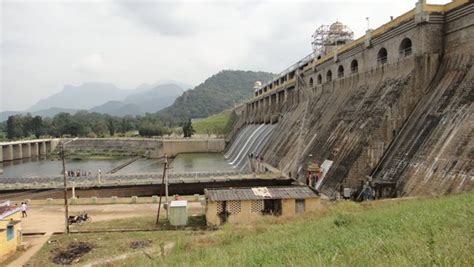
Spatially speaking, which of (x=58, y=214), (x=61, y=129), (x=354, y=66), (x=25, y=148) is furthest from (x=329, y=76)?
(x=61, y=129)

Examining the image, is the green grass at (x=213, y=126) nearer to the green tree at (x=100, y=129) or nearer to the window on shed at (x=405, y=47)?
the green tree at (x=100, y=129)

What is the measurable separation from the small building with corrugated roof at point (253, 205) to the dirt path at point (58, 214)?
4922mm

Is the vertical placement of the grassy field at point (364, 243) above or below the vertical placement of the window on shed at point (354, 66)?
below

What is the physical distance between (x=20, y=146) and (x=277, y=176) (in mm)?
76164

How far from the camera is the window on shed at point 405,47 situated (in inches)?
1029

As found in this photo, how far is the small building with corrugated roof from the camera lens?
21.5 metres

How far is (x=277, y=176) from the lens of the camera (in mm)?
34688

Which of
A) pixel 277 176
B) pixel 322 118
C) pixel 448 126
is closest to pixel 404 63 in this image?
pixel 448 126

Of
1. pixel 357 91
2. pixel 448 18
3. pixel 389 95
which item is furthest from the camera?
pixel 357 91

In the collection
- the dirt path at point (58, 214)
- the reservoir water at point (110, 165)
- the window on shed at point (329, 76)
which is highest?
the window on shed at point (329, 76)

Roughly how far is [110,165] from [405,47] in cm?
5978

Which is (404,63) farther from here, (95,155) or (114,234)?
(95,155)

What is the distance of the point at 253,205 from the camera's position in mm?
21750

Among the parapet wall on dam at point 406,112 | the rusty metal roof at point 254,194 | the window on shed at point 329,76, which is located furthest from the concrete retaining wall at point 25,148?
the rusty metal roof at point 254,194
